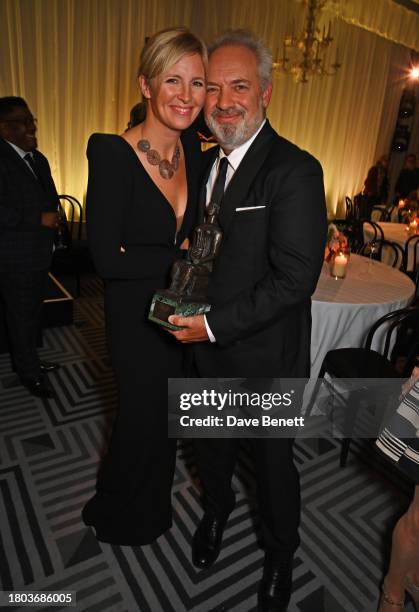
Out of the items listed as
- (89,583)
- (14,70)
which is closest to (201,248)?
(89,583)

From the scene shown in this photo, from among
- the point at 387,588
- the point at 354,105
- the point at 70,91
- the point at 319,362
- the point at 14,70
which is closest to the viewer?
the point at 387,588

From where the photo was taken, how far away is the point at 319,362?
289 centimetres

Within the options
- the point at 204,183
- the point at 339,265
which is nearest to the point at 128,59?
the point at 339,265

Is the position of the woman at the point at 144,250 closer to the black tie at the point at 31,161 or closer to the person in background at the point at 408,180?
the black tie at the point at 31,161

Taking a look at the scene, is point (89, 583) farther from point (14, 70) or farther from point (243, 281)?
point (14, 70)

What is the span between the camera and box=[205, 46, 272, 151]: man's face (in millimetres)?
1477

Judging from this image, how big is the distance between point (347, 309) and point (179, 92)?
1698 millimetres

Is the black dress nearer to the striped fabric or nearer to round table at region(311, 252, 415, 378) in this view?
the striped fabric

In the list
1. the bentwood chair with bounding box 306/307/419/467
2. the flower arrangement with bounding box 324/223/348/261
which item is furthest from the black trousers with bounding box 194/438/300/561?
the flower arrangement with bounding box 324/223/348/261

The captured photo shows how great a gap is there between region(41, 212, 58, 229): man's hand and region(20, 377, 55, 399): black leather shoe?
110 cm

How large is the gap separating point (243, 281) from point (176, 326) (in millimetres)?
291

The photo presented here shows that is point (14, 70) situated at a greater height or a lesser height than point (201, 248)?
greater

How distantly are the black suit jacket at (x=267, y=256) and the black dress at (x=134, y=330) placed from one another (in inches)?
10.4

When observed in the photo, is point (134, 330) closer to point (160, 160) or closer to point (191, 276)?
point (191, 276)
